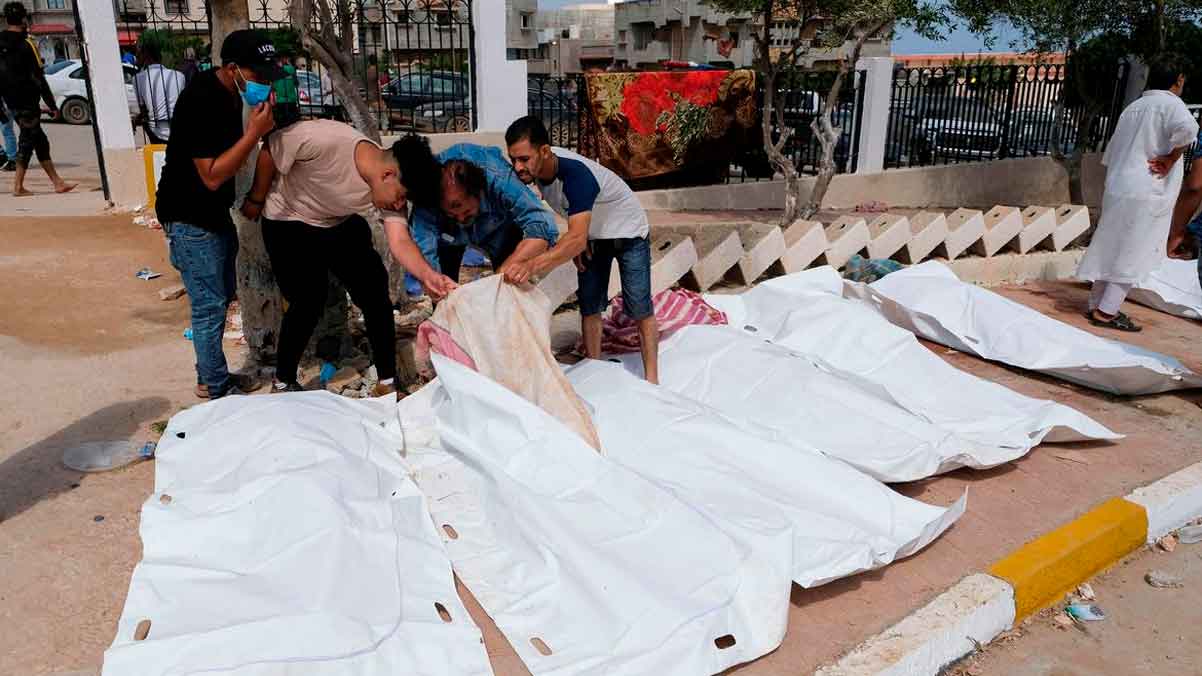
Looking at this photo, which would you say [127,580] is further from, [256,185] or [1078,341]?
[1078,341]

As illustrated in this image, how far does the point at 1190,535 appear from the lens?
3.59 m

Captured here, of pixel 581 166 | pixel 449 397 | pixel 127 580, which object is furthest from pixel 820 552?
pixel 127 580

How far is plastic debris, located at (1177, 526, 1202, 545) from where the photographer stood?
3564 millimetres

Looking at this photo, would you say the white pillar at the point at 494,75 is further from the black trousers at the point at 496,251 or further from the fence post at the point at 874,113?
the black trousers at the point at 496,251

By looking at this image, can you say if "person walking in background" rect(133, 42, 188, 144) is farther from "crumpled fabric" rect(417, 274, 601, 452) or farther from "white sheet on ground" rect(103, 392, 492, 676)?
"crumpled fabric" rect(417, 274, 601, 452)

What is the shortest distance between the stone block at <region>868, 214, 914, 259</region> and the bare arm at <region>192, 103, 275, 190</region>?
13.8ft

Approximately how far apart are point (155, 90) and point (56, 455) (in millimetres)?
5977

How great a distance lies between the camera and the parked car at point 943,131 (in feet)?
36.0

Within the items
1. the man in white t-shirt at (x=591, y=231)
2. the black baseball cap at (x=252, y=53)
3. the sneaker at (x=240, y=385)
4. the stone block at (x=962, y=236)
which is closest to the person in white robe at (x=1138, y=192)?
the stone block at (x=962, y=236)

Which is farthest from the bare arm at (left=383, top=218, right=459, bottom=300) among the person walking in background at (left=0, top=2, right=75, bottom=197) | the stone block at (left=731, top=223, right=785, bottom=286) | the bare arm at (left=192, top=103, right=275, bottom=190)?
the person walking in background at (left=0, top=2, right=75, bottom=197)

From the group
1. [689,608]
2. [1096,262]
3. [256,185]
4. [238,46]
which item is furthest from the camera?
[1096,262]

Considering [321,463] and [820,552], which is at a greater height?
[321,463]

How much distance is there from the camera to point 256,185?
393cm

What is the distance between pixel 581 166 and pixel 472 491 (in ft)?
4.80
